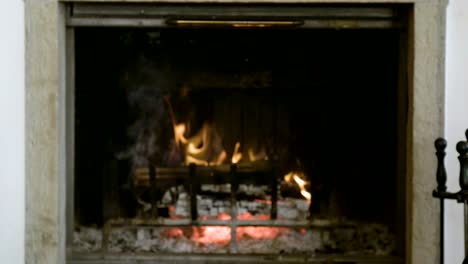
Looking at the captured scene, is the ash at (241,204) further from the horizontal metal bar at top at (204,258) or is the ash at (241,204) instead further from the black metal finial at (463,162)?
the black metal finial at (463,162)

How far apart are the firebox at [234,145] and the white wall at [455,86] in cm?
23

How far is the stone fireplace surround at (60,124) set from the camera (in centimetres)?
269

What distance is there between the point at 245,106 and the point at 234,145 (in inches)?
5.9

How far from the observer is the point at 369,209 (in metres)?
2.96

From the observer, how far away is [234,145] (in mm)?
3000

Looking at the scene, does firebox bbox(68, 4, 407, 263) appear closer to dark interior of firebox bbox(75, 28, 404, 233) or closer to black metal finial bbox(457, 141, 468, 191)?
dark interior of firebox bbox(75, 28, 404, 233)

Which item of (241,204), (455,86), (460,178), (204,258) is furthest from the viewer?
(241,204)

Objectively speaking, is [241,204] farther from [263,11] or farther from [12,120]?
[12,120]

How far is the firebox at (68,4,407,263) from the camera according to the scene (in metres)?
2.92

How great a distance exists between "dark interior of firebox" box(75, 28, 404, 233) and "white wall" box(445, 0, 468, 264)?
0.83 feet

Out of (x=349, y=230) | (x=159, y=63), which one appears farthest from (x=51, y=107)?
(x=349, y=230)

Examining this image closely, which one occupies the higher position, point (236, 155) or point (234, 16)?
point (234, 16)

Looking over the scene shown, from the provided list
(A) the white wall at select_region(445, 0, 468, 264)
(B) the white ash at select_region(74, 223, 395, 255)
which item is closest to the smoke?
(B) the white ash at select_region(74, 223, 395, 255)

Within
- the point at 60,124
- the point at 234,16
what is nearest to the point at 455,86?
the point at 234,16
